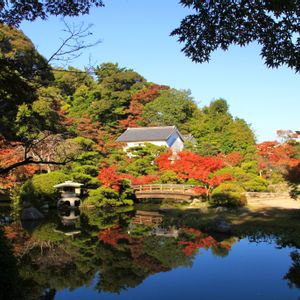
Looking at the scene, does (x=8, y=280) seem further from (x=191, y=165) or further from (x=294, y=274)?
(x=191, y=165)

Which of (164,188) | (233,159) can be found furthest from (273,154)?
(164,188)

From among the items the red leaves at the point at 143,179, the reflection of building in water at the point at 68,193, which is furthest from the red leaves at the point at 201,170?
the reflection of building in water at the point at 68,193

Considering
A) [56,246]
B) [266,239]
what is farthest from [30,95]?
[266,239]

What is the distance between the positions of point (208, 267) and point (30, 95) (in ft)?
21.6

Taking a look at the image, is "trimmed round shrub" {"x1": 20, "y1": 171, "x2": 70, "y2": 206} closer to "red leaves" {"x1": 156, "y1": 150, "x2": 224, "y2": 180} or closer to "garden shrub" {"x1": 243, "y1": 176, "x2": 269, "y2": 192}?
"red leaves" {"x1": 156, "y1": 150, "x2": 224, "y2": 180}

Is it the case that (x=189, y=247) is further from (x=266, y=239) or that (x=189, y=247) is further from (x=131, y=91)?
(x=131, y=91)

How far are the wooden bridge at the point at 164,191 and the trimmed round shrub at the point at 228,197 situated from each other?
292 centimetres

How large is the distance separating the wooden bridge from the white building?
8.62 metres

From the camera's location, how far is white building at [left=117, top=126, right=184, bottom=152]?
108 ft

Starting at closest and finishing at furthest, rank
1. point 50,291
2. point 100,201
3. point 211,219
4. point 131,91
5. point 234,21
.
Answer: point 234,21 → point 50,291 → point 211,219 → point 100,201 → point 131,91

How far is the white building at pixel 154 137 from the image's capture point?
32781mm

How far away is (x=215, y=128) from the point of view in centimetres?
3381

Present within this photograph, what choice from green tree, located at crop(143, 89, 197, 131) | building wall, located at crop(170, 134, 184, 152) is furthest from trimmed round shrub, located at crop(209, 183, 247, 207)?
green tree, located at crop(143, 89, 197, 131)

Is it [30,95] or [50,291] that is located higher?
[30,95]
